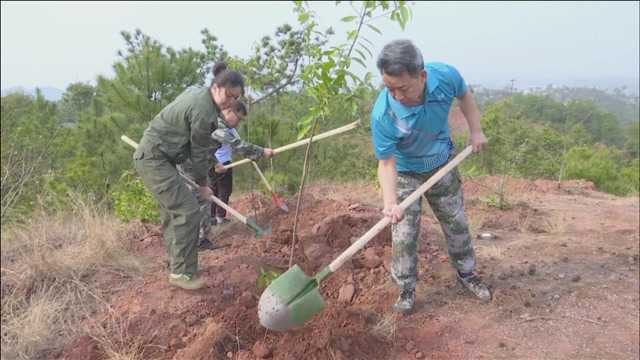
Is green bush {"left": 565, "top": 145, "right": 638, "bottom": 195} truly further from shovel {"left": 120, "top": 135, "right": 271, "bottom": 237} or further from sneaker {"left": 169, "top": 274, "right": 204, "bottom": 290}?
sneaker {"left": 169, "top": 274, "right": 204, "bottom": 290}

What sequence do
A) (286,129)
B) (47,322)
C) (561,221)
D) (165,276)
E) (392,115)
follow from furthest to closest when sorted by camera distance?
(286,129) → (561,221) → (165,276) → (47,322) → (392,115)

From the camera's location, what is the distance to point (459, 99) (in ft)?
9.20

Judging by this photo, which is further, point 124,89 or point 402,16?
point 124,89

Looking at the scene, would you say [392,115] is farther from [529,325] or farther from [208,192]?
[208,192]

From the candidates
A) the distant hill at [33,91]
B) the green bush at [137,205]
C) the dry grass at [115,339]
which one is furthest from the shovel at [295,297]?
the distant hill at [33,91]

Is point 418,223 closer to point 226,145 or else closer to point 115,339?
point 226,145

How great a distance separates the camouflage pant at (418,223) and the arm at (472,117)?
0.64ft

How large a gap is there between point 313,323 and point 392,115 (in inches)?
47.4

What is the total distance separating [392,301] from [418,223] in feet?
1.82

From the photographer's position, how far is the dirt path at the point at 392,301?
274 centimetres

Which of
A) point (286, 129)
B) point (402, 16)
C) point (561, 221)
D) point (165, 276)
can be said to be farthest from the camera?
point (286, 129)

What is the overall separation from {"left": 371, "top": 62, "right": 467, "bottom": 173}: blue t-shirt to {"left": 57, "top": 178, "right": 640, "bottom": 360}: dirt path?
3.00 feet

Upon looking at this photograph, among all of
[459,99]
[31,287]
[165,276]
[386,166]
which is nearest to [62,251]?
[31,287]

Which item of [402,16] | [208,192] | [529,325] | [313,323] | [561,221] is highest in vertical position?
[402,16]
